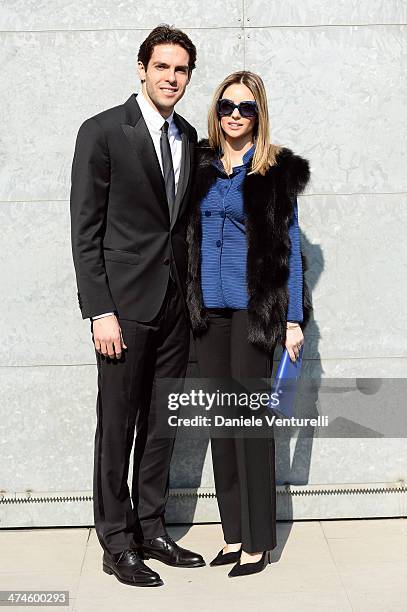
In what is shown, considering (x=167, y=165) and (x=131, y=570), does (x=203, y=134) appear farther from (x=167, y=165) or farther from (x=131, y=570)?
(x=131, y=570)

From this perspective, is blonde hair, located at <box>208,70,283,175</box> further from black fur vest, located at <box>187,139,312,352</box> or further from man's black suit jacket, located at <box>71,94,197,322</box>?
man's black suit jacket, located at <box>71,94,197,322</box>

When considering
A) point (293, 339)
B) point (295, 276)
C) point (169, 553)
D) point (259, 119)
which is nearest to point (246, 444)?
point (293, 339)

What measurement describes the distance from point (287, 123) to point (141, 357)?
137cm

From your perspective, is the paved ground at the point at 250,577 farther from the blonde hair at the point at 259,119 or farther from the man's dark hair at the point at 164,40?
the man's dark hair at the point at 164,40

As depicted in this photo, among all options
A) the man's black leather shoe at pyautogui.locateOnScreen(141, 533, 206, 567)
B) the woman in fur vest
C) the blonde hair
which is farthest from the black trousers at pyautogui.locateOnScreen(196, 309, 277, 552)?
the blonde hair

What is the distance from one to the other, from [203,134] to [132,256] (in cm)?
95

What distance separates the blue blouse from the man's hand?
14.6 inches

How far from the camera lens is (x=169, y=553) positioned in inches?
160

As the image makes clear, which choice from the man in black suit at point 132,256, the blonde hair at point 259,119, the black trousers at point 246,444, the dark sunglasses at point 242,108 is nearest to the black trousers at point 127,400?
the man in black suit at point 132,256

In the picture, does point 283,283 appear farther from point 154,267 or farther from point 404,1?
point 404,1

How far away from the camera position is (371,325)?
462 centimetres

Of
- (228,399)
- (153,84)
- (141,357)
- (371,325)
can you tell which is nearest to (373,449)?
(371,325)

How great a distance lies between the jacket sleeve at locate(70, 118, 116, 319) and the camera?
12.1 feet

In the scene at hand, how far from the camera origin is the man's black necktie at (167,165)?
3.84m
